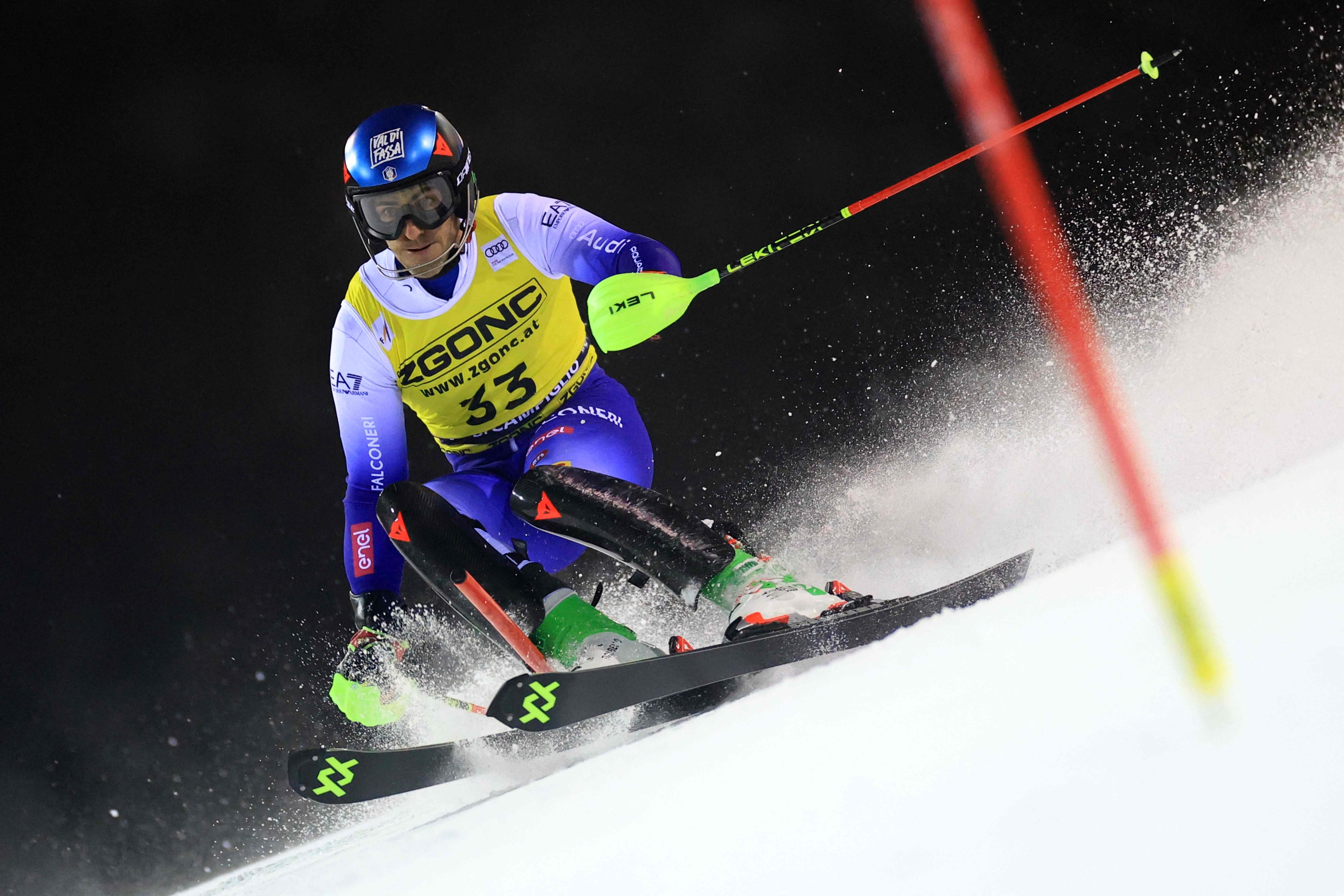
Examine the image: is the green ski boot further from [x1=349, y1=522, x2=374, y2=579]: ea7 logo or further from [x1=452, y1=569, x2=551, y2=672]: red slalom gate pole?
[x1=349, y1=522, x2=374, y2=579]: ea7 logo

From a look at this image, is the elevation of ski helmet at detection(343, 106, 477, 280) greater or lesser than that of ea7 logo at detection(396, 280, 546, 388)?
greater

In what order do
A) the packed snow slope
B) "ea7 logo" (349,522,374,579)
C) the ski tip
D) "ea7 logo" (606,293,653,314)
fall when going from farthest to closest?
1. "ea7 logo" (349,522,374,579)
2. "ea7 logo" (606,293,653,314)
3. the ski tip
4. the packed snow slope

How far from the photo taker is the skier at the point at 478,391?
7.57 ft

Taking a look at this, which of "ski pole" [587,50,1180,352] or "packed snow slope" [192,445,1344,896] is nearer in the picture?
"packed snow slope" [192,445,1344,896]

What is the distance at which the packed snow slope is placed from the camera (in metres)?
0.88

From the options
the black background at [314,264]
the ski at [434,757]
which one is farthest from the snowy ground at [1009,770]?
the black background at [314,264]

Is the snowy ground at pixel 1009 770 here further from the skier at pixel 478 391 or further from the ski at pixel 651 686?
the skier at pixel 478 391

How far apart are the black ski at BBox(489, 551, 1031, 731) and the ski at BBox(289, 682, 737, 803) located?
6.7 inches

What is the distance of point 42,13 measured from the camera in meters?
3.59

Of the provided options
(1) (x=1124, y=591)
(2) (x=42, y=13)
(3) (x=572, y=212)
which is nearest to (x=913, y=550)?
(3) (x=572, y=212)

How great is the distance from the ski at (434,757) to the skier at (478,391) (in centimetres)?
16

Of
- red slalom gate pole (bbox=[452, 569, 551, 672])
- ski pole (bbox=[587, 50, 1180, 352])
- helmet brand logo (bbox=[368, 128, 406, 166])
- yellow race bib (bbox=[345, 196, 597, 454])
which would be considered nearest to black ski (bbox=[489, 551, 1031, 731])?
red slalom gate pole (bbox=[452, 569, 551, 672])

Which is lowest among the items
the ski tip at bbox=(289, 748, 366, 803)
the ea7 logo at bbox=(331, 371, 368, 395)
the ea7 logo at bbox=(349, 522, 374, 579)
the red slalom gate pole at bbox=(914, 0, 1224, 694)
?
the ski tip at bbox=(289, 748, 366, 803)

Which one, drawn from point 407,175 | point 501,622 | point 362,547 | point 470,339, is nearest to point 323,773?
point 501,622
